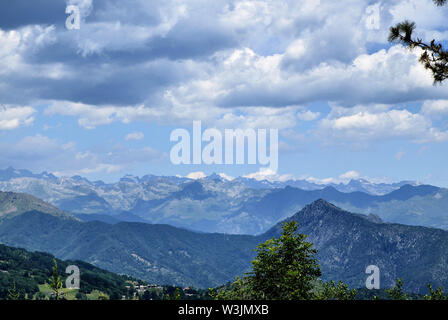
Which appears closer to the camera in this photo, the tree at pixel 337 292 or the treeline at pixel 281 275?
the treeline at pixel 281 275

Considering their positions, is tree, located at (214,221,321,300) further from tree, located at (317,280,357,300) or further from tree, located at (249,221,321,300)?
tree, located at (317,280,357,300)

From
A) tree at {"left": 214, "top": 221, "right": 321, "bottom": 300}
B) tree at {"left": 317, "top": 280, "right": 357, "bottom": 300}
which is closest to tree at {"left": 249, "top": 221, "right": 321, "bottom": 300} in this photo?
tree at {"left": 214, "top": 221, "right": 321, "bottom": 300}

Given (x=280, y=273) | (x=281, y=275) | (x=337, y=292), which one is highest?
(x=280, y=273)

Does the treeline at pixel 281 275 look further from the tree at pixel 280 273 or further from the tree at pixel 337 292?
the tree at pixel 337 292

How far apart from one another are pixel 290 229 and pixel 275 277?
9.23m

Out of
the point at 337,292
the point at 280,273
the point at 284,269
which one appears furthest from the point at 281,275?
the point at 337,292

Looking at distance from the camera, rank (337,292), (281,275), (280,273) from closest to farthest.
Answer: (281,275) → (280,273) → (337,292)

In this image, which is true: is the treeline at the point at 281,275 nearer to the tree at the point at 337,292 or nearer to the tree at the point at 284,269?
the tree at the point at 284,269

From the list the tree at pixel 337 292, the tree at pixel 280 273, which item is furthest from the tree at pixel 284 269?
the tree at pixel 337 292

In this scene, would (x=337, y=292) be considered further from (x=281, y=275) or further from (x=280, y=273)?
(x=281, y=275)

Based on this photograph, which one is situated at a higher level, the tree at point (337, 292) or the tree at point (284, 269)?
the tree at point (284, 269)
